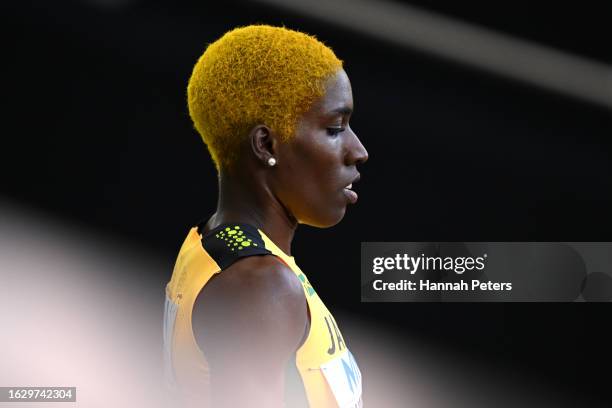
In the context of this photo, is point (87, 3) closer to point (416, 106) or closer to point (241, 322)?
point (416, 106)

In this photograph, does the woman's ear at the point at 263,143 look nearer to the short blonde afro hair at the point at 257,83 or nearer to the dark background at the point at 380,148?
the short blonde afro hair at the point at 257,83

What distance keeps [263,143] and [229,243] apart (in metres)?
0.16

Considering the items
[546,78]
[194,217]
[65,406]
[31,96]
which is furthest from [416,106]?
[65,406]

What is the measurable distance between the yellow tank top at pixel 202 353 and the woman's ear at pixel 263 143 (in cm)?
10

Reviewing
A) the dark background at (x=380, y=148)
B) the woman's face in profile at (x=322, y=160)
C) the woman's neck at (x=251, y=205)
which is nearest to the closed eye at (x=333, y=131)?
the woman's face in profile at (x=322, y=160)

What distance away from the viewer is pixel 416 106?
262 cm

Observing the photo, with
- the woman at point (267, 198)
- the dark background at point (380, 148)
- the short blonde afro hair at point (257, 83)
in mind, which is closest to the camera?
the woman at point (267, 198)

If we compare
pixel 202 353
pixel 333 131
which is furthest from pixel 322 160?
pixel 202 353

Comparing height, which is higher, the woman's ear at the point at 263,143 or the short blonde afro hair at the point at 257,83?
the short blonde afro hair at the point at 257,83

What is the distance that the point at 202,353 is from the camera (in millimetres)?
983

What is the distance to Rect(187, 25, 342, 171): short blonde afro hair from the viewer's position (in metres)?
1.05

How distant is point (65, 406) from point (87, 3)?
1.34 meters

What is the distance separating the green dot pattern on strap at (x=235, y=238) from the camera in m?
0.99

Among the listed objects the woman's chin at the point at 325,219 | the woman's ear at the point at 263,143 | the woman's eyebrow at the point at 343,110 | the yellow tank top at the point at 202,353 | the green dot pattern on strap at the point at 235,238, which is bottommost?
the yellow tank top at the point at 202,353
